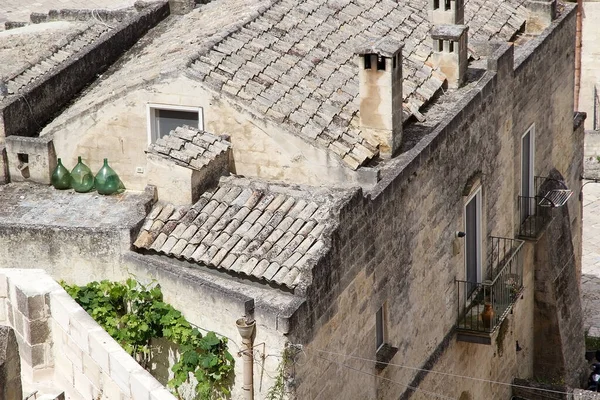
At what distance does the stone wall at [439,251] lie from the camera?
17203mm

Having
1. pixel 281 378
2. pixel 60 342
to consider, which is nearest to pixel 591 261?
pixel 281 378

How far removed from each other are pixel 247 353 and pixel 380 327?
3383 mm

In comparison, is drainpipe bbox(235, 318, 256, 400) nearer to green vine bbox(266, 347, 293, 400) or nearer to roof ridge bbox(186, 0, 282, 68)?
green vine bbox(266, 347, 293, 400)

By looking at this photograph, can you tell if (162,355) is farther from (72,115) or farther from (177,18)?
(177,18)

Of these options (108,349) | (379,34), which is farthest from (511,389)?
(108,349)

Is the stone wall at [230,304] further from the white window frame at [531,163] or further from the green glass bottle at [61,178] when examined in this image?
the white window frame at [531,163]

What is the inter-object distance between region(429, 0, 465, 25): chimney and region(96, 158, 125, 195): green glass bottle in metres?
6.69

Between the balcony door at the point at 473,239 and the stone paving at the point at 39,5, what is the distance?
1291 cm

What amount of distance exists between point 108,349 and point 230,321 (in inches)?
113

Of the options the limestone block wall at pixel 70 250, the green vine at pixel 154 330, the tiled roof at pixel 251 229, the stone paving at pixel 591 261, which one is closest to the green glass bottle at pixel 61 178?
the limestone block wall at pixel 70 250

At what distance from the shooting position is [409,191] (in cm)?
1919

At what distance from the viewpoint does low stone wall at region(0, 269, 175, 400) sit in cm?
1367

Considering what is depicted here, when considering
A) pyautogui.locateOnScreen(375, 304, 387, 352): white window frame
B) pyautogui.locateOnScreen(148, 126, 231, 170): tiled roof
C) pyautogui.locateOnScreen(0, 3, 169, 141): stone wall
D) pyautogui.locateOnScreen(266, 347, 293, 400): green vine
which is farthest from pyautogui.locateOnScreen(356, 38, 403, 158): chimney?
pyautogui.locateOnScreen(0, 3, 169, 141): stone wall

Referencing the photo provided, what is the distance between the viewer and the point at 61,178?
19250 millimetres
